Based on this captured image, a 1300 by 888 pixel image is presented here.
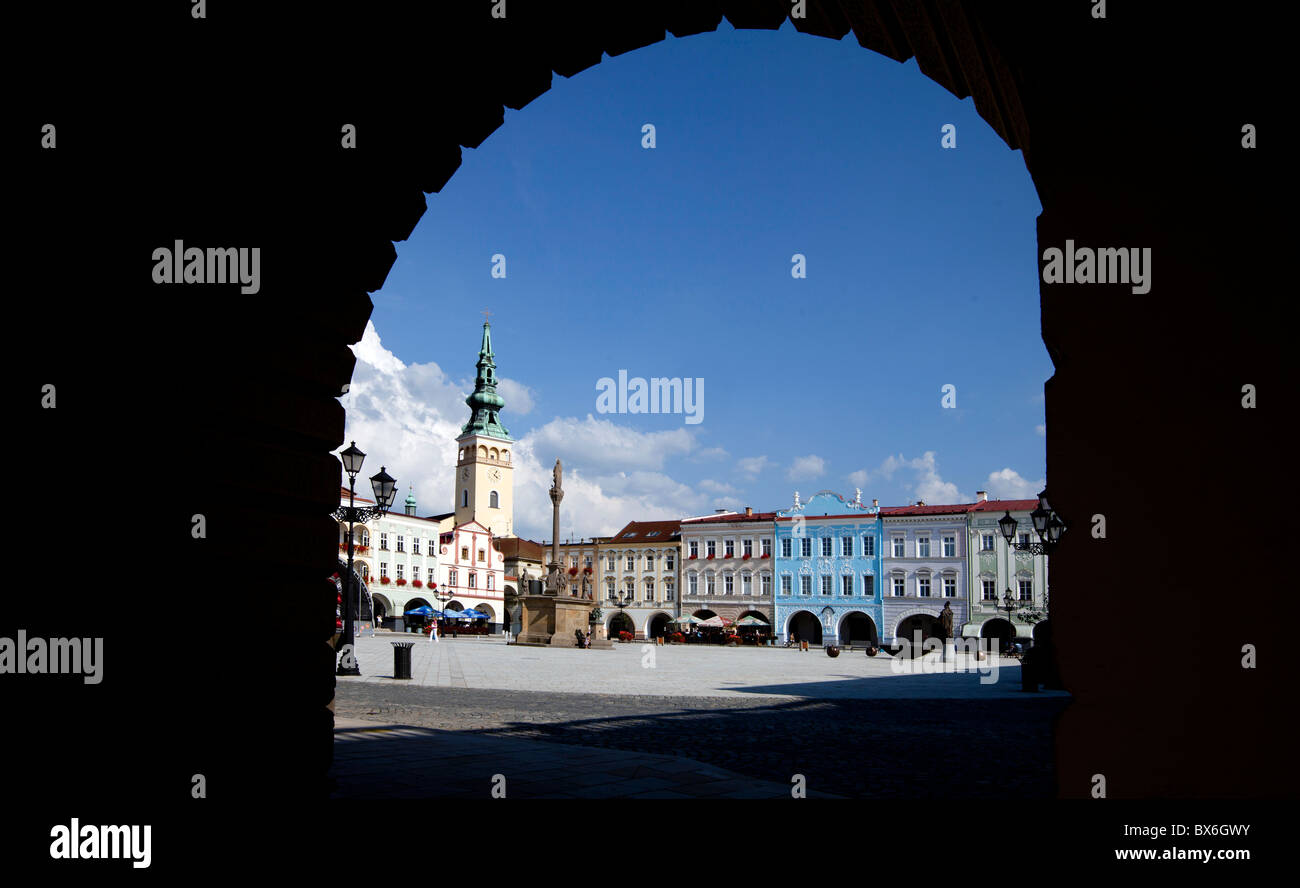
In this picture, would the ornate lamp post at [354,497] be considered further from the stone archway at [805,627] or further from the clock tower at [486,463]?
the clock tower at [486,463]

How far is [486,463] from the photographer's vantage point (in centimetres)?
10931

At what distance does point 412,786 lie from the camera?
641 centimetres

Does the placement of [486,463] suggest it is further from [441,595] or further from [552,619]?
[552,619]

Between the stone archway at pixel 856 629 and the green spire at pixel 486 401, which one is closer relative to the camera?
the stone archway at pixel 856 629

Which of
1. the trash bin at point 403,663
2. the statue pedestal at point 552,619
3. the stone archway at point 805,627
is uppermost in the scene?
the trash bin at point 403,663

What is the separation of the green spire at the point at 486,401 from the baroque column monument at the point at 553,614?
68535mm

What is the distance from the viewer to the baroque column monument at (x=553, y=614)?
42.0 metres

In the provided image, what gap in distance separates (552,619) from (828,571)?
35525 mm

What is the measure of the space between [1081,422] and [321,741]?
12.2ft

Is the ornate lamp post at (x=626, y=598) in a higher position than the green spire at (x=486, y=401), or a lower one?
lower

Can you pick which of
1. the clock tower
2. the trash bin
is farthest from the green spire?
the trash bin

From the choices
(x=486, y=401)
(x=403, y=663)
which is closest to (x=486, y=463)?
(x=486, y=401)

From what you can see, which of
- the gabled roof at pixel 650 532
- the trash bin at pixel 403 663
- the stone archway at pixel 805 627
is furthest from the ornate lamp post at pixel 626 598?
the trash bin at pixel 403 663

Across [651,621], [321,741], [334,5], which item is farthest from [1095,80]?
[651,621]
